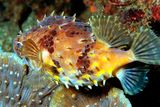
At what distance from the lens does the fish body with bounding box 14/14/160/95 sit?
1.80m

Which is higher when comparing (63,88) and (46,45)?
(46,45)

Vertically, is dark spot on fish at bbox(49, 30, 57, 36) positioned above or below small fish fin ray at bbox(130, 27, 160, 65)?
above

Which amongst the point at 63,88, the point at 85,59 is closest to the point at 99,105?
the point at 63,88

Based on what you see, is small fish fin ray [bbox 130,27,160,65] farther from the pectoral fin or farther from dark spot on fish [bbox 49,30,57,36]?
the pectoral fin

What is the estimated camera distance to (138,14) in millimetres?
2492

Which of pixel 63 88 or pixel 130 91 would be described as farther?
pixel 63 88

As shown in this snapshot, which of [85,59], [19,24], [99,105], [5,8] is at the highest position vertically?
[5,8]

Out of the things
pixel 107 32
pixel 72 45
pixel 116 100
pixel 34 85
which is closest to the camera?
pixel 107 32

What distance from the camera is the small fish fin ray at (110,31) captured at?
180 centimetres

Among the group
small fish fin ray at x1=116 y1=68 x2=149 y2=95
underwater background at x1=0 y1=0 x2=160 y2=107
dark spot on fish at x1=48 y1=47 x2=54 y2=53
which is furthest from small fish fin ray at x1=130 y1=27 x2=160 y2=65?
dark spot on fish at x1=48 y1=47 x2=54 y2=53

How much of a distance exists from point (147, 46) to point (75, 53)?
51 centimetres

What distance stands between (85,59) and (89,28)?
0.88 ft

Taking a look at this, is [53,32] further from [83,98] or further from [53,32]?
[83,98]

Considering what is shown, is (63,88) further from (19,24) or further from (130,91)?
(19,24)
